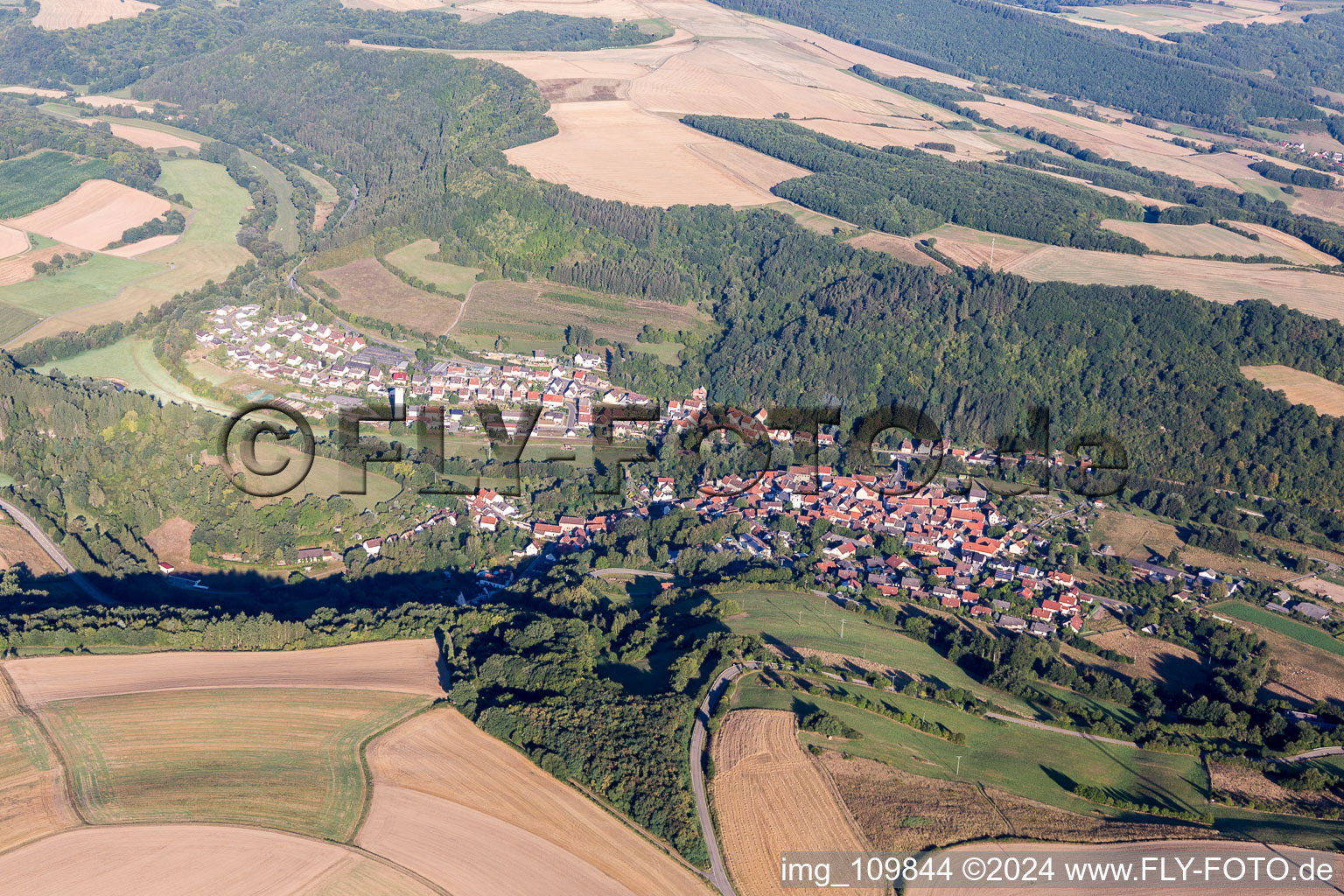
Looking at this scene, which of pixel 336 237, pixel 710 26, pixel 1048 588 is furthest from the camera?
pixel 710 26

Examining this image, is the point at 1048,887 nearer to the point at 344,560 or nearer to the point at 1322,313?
the point at 344,560

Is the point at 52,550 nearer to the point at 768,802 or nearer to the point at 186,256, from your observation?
the point at 768,802

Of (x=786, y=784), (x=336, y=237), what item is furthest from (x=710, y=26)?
(x=786, y=784)

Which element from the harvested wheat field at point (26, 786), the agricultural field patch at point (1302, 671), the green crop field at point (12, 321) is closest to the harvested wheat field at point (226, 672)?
the harvested wheat field at point (26, 786)

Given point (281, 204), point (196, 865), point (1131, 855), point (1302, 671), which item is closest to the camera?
point (196, 865)

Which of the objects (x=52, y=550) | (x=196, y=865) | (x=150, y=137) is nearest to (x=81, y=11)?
(x=150, y=137)
